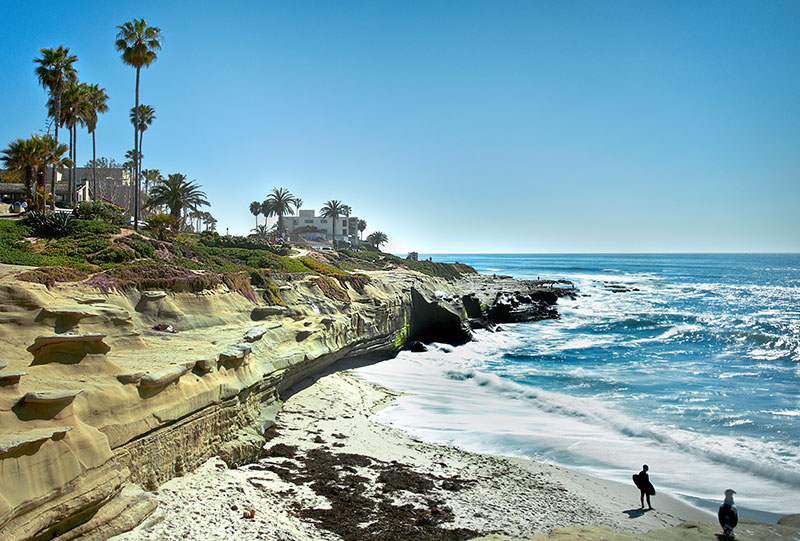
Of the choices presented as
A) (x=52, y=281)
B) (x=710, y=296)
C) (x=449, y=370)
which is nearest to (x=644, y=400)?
(x=449, y=370)

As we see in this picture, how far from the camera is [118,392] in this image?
28.0ft

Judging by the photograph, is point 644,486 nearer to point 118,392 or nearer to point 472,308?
point 118,392

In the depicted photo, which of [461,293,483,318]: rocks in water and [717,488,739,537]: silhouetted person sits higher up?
[461,293,483,318]: rocks in water

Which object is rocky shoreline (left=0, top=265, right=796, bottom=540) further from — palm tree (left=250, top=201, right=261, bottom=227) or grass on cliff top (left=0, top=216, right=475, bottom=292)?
palm tree (left=250, top=201, right=261, bottom=227)

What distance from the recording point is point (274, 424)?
14047 mm

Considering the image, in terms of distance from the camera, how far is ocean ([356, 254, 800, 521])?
541 inches

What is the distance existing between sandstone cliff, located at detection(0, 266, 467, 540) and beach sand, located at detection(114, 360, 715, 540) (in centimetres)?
71

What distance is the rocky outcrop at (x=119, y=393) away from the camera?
6.63 meters

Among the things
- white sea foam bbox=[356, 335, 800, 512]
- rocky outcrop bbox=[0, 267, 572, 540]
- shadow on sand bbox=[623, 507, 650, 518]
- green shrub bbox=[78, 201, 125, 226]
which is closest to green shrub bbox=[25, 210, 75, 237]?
green shrub bbox=[78, 201, 125, 226]

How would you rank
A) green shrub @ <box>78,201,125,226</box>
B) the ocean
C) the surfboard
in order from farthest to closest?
green shrub @ <box>78,201,125,226</box>, the ocean, the surfboard

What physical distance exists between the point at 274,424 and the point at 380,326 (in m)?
13.0

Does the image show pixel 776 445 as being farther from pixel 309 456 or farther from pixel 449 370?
pixel 309 456

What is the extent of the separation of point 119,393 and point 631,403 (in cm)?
2010

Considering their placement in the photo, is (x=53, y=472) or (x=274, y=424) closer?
(x=53, y=472)
